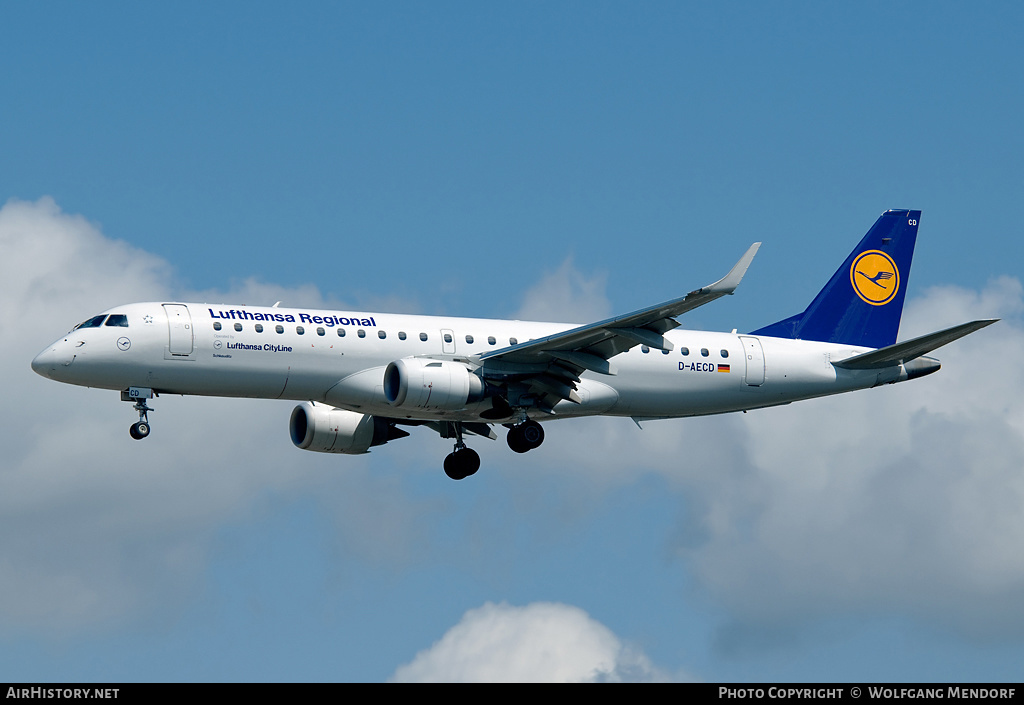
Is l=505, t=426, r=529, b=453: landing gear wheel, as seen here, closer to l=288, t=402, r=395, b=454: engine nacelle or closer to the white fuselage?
the white fuselage

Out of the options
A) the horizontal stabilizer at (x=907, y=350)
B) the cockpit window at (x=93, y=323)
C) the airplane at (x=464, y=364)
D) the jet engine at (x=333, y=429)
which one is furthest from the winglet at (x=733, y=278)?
the cockpit window at (x=93, y=323)

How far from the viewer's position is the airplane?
→ 40469 mm

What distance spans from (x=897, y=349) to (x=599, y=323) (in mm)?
10769

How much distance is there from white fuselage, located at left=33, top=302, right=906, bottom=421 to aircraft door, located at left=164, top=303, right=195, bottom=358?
0.09 ft

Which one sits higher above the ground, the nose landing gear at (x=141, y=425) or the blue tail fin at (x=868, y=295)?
the blue tail fin at (x=868, y=295)

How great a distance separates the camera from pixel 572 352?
139ft

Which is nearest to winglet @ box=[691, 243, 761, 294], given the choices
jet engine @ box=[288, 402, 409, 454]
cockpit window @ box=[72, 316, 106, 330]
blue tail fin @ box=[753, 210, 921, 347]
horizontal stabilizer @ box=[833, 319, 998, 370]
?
horizontal stabilizer @ box=[833, 319, 998, 370]

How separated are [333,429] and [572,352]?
354 inches

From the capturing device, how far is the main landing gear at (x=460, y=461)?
47.2 m

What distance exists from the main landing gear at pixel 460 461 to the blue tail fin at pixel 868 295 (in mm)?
10373

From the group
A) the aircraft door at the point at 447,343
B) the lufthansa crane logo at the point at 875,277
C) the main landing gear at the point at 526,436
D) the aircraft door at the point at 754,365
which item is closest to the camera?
the aircraft door at the point at 447,343

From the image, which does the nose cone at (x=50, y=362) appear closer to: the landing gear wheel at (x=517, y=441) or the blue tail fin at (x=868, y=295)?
the landing gear wheel at (x=517, y=441)

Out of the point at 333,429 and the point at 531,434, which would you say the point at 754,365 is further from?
the point at 333,429
